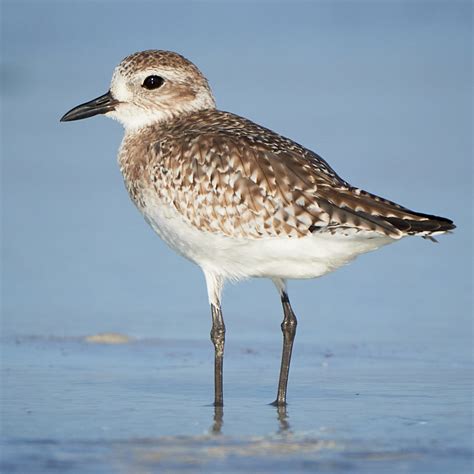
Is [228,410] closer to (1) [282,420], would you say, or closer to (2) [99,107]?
(1) [282,420]

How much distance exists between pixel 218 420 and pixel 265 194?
156 cm

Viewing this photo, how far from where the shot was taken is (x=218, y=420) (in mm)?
8750

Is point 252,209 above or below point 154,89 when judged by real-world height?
below

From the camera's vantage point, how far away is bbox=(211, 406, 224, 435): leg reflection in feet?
27.7

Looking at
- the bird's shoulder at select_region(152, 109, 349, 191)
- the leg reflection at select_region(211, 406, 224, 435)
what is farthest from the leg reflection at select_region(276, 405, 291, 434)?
the bird's shoulder at select_region(152, 109, 349, 191)

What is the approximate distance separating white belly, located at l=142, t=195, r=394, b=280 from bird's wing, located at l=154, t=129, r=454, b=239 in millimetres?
72

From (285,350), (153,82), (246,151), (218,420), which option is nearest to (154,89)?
(153,82)

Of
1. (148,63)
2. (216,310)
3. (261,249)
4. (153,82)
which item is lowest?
(216,310)

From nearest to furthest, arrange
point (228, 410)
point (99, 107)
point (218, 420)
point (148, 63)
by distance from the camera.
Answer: point (218, 420), point (228, 410), point (148, 63), point (99, 107)

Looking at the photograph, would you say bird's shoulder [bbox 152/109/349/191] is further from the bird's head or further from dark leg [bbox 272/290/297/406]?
dark leg [bbox 272/290/297/406]

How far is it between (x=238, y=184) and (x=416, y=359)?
7.43ft

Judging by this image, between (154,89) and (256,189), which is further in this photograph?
(154,89)

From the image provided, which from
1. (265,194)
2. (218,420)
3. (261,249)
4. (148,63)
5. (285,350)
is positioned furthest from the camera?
(148,63)

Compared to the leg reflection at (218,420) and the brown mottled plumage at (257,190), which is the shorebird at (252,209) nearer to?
the brown mottled plumage at (257,190)
